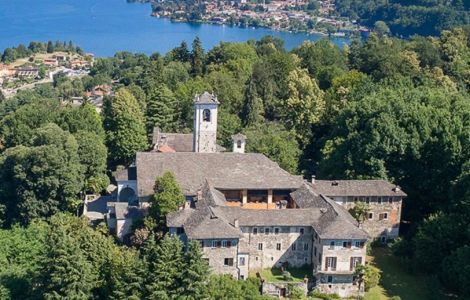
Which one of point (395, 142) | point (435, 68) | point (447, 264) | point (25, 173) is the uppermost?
point (435, 68)

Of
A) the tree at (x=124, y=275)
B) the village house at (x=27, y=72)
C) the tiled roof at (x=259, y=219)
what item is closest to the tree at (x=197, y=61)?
the tiled roof at (x=259, y=219)

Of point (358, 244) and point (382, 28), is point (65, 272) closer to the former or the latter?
point (358, 244)

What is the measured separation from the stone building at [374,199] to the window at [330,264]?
745cm

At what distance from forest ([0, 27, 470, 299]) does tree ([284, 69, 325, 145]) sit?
121 mm

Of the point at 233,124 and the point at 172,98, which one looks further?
the point at 172,98

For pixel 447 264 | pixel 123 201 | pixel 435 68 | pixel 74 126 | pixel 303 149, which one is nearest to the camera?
pixel 447 264

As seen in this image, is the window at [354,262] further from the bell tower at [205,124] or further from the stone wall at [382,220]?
the bell tower at [205,124]

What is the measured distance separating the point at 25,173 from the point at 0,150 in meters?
13.5

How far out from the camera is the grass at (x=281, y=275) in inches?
1583

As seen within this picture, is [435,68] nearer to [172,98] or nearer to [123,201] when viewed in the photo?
[172,98]

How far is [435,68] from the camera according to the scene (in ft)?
239

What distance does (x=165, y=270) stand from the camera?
36.4 metres

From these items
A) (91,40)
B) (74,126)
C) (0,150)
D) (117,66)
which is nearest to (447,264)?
(74,126)

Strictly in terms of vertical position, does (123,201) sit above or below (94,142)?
below
